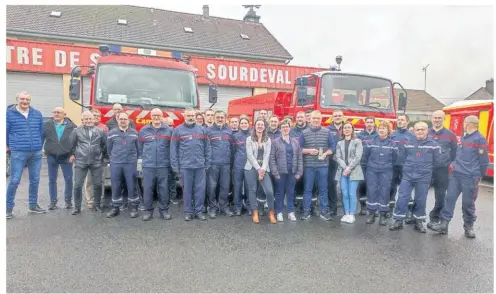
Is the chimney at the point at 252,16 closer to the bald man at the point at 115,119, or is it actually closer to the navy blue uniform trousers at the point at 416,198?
the bald man at the point at 115,119

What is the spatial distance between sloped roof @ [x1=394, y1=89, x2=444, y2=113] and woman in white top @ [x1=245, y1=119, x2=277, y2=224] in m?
34.7

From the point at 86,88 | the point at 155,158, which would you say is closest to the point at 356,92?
the point at 155,158

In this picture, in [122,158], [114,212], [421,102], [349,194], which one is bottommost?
[114,212]

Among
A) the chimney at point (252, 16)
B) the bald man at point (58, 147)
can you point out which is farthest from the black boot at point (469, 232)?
the chimney at point (252, 16)

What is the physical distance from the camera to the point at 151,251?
4.41 meters

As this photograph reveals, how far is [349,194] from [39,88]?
1483 centimetres

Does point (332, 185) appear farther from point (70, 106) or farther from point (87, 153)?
point (70, 106)

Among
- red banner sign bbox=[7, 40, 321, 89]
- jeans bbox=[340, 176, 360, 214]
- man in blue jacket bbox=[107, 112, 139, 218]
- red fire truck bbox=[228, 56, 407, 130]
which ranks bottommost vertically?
jeans bbox=[340, 176, 360, 214]

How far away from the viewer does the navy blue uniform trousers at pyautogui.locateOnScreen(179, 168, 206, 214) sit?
587cm

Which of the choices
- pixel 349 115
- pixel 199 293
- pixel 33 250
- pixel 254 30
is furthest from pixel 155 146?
pixel 254 30

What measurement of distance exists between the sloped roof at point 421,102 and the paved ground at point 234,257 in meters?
35.0

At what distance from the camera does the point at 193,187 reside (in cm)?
600

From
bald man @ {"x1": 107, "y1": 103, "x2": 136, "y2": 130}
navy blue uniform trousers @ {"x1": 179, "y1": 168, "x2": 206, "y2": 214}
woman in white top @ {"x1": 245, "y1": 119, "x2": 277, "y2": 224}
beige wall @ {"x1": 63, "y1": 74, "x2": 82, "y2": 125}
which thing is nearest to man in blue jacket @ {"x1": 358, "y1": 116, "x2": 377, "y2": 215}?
woman in white top @ {"x1": 245, "y1": 119, "x2": 277, "y2": 224}

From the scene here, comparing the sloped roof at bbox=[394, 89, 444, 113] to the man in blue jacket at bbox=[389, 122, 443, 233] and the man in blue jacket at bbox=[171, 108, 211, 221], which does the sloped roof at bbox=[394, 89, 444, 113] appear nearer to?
the man in blue jacket at bbox=[389, 122, 443, 233]
